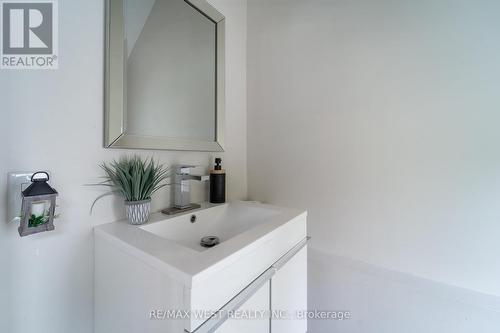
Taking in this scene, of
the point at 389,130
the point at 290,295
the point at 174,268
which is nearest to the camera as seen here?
the point at 174,268

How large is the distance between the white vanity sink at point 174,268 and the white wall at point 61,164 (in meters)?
0.05

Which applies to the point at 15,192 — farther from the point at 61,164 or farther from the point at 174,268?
the point at 174,268

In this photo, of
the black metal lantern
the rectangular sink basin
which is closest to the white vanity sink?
the rectangular sink basin

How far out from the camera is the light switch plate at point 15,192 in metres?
0.49

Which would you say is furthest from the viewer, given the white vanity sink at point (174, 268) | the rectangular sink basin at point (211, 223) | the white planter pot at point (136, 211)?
the rectangular sink basin at point (211, 223)

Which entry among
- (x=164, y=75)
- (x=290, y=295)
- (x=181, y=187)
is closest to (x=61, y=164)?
(x=181, y=187)

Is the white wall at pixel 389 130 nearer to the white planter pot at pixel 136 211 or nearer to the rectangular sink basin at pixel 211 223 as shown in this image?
the rectangular sink basin at pixel 211 223

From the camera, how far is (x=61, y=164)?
0.57 meters

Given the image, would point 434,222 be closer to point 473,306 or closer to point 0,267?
point 473,306

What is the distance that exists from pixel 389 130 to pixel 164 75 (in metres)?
0.99

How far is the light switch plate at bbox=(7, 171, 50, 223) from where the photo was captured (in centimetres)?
49

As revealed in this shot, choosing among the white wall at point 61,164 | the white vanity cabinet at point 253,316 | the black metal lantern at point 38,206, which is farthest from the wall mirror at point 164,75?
the white vanity cabinet at point 253,316

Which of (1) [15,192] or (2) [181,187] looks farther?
(2) [181,187]

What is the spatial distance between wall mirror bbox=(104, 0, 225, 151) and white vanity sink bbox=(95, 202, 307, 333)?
312 mm
